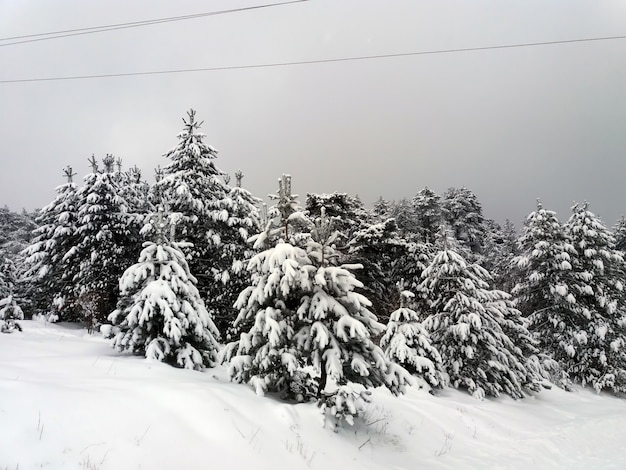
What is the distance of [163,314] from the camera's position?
364 inches

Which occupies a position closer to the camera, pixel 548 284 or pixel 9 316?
pixel 9 316

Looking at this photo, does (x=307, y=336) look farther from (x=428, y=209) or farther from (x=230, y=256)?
(x=428, y=209)

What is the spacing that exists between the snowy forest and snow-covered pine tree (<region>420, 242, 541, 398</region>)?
75 millimetres

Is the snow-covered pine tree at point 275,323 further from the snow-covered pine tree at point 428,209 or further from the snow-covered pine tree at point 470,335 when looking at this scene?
the snow-covered pine tree at point 428,209

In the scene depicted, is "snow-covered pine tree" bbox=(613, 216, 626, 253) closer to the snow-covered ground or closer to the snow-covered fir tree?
the snow-covered ground

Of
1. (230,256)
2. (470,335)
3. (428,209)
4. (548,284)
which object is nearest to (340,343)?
(470,335)

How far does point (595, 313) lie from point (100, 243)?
27.8m

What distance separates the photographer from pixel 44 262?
21.8m

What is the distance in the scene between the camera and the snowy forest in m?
8.23

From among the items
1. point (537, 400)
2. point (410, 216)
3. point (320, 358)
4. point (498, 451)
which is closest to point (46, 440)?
A: point (320, 358)

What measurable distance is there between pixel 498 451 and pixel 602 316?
19.1 metres

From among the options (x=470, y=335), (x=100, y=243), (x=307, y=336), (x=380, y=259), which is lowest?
(x=470, y=335)

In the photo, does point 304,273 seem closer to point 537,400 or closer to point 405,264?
point 537,400

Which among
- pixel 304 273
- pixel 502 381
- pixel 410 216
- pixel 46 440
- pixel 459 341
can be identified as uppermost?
pixel 410 216
